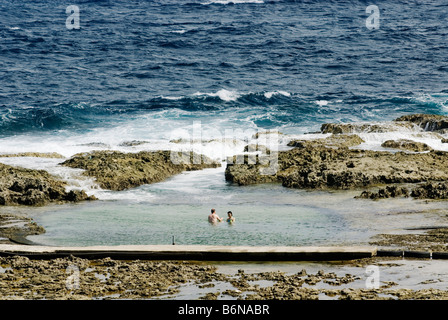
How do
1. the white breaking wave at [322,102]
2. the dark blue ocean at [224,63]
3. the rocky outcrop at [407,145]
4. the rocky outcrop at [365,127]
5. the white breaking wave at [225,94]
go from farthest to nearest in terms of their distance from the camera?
the white breaking wave at [225,94] → the white breaking wave at [322,102] → the dark blue ocean at [224,63] → the rocky outcrop at [365,127] → the rocky outcrop at [407,145]

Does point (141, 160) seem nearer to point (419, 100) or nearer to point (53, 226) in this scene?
point (53, 226)

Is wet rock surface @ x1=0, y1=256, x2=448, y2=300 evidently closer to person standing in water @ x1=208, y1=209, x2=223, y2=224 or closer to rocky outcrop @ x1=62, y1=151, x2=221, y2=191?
person standing in water @ x1=208, y1=209, x2=223, y2=224

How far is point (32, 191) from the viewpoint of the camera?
1841cm

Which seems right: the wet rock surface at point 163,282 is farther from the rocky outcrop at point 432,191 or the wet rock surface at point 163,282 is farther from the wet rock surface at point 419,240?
the rocky outcrop at point 432,191

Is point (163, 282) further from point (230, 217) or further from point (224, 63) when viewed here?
point (224, 63)

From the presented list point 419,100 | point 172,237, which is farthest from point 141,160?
point 419,100

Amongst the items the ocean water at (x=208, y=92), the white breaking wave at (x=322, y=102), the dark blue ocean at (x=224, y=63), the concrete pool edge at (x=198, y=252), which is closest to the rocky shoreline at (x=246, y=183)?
the concrete pool edge at (x=198, y=252)

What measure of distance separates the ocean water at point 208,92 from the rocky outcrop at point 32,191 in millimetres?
603

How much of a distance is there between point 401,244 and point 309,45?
36362mm

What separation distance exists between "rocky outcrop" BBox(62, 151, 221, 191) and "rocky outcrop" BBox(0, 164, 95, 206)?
1419 mm

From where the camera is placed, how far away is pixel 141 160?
22000mm

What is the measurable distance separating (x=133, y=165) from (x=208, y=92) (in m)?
17.5

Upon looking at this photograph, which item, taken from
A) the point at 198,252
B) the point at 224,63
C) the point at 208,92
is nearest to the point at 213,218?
the point at 198,252

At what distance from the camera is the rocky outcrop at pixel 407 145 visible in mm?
23516
